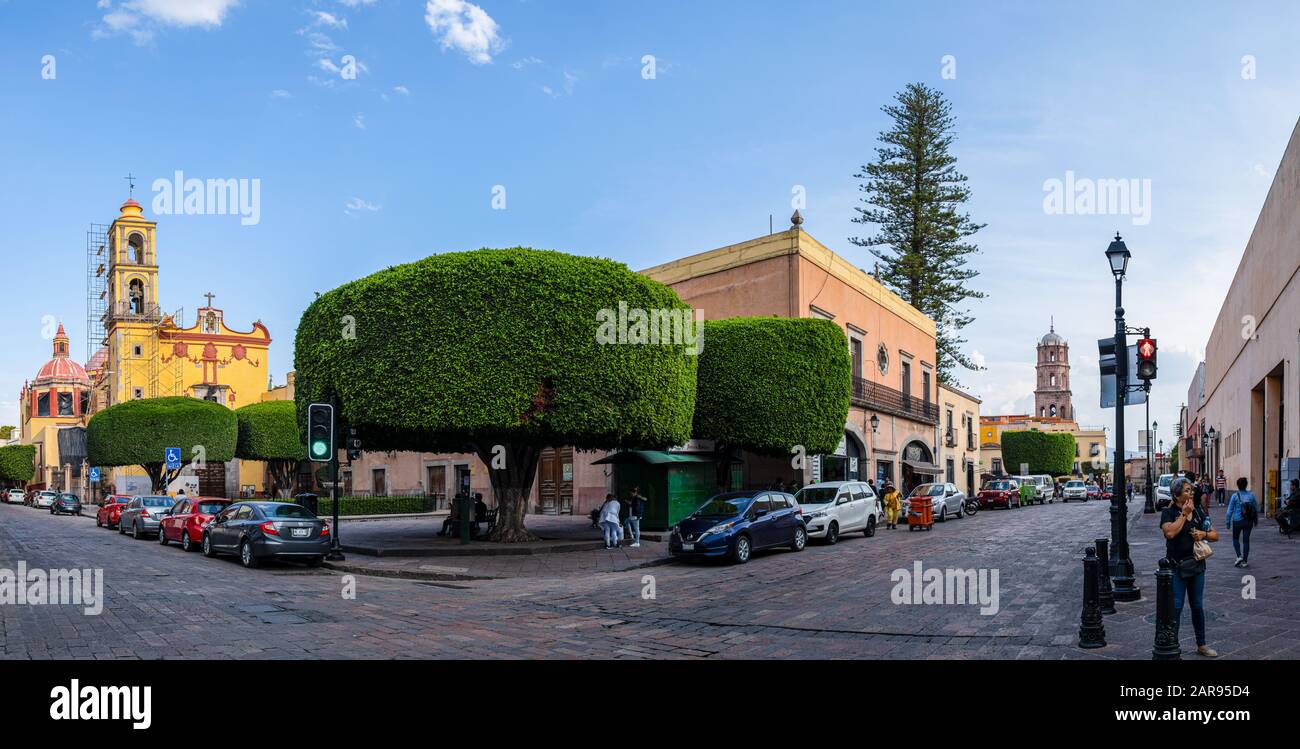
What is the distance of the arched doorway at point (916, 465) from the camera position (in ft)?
135

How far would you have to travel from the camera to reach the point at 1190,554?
8641 millimetres

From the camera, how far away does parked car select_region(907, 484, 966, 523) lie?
107ft

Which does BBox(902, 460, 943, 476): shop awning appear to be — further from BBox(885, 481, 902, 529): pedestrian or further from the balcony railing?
BBox(885, 481, 902, 529): pedestrian

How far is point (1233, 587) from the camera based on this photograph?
42.7 feet

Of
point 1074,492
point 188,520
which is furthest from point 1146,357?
point 1074,492

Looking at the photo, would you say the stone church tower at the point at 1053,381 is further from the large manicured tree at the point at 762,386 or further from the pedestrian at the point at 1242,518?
the pedestrian at the point at 1242,518

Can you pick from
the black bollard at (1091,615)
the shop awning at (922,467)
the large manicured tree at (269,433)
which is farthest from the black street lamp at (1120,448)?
the large manicured tree at (269,433)

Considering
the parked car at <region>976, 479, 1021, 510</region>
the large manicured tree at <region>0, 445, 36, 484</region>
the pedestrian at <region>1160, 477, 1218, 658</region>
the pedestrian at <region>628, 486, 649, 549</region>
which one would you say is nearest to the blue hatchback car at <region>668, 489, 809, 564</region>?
the pedestrian at <region>628, 486, 649, 549</region>

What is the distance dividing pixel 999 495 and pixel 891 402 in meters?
8.36

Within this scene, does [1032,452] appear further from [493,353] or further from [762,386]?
[493,353]

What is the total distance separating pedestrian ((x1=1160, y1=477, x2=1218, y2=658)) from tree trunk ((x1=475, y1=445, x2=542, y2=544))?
15.6m

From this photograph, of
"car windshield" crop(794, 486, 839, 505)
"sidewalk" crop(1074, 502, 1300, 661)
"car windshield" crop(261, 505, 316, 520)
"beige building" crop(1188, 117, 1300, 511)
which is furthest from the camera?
"car windshield" crop(794, 486, 839, 505)

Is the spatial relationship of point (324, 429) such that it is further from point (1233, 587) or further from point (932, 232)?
point (932, 232)
